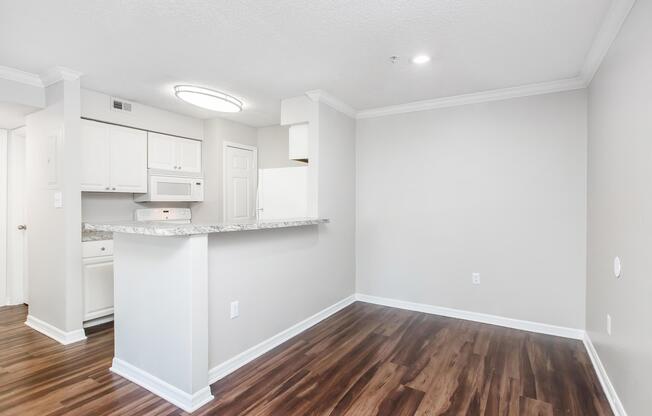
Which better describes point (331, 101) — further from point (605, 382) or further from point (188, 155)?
point (605, 382)

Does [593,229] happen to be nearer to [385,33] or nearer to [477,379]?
[477,379]

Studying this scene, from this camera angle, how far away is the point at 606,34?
7.15ft

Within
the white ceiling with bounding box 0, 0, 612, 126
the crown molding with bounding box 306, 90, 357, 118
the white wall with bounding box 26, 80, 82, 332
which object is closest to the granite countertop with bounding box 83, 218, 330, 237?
the white wall with bounding box 26, 80, 82, 332

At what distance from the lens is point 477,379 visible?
2.39 metres


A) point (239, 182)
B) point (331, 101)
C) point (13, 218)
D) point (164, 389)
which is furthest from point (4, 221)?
point (331, 101)

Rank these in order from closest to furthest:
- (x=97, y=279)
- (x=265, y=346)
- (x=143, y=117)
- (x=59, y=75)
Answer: (x=265, y=346)
(x=59, y=75)
(x=97, y=279)
(x=143, y=117)

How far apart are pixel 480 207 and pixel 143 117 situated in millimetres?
3947

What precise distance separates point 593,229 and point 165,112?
4.65 m

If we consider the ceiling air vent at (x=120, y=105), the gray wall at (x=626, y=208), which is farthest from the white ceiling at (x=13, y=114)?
the gray wall at (x=626, y=208)

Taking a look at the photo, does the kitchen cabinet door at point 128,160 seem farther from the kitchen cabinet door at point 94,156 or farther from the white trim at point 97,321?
the white trim at point 97,321

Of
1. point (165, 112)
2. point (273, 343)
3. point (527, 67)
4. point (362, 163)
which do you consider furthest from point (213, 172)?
point (527, 67)

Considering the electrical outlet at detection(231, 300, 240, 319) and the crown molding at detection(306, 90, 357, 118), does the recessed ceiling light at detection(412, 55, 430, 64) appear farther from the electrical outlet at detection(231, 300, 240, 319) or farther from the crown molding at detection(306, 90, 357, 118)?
the electrical outlet at detection(231, 300, 240, 319)

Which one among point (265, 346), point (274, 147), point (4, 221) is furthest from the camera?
point (274, 147)

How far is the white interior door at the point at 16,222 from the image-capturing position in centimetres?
409
